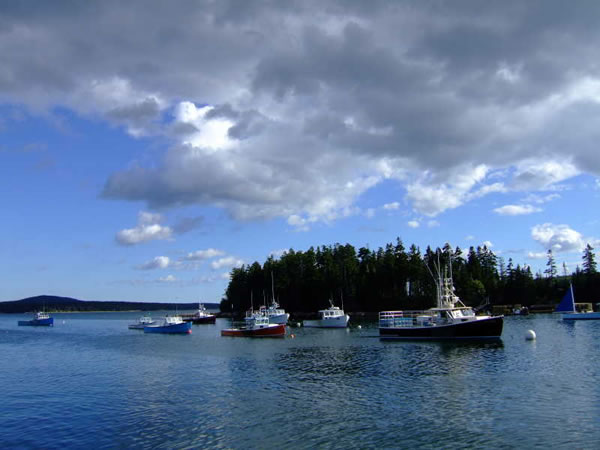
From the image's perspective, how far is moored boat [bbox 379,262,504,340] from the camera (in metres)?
76.0

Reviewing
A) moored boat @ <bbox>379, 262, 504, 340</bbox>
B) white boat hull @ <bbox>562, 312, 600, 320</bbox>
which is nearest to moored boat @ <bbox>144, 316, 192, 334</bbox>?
moored boat @ <bbox>379, 262, 504, 340</bbox>

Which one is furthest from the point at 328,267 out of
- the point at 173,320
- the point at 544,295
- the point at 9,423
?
the point at 9,423

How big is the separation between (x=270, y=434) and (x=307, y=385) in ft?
50.4

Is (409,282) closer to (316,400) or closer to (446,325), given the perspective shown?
(446,325)

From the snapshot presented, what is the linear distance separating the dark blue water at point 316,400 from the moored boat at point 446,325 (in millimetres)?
Answer: 8006

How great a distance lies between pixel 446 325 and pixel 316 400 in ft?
151

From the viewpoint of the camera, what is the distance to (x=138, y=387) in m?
46.2

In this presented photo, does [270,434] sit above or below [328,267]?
below

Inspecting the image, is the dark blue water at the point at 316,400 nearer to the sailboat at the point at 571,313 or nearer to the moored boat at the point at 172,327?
the moored boat at the point at 172,327

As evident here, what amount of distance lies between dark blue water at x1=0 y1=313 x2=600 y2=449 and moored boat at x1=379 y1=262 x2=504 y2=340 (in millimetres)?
8006

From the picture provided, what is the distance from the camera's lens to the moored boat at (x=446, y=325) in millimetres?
76000

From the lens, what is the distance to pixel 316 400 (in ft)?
125

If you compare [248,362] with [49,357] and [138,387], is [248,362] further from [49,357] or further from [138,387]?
[49,357]

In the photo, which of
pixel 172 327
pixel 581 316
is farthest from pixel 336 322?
pixel 581 316
